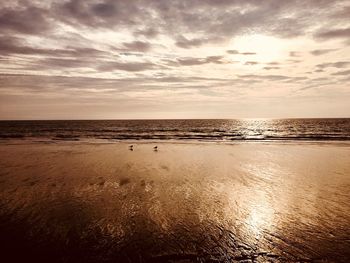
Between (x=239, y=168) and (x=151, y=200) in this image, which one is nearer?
(x=151, y=200)

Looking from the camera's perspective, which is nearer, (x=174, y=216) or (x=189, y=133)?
(x=174, y=216)

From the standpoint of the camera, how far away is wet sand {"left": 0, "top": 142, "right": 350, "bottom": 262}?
6523mm

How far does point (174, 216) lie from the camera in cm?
880

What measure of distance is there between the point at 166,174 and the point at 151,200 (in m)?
4.97

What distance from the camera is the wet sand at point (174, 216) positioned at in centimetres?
652

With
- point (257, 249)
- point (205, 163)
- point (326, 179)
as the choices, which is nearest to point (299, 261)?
point (257, 249)

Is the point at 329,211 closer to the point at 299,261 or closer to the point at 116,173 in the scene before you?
the point at 299,261

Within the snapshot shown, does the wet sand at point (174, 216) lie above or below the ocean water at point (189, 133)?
above

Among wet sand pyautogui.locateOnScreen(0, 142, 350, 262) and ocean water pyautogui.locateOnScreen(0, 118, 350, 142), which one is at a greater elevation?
wet sand pyautogui.locateOnScreen(0, 142, 350, 262)

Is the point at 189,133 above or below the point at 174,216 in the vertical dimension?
below

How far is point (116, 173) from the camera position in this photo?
15844 mm

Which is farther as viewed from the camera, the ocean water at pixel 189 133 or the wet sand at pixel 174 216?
the ocean water at pixel 189 133

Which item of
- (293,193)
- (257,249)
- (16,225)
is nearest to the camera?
(257,249)

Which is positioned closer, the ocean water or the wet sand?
the wet sand
